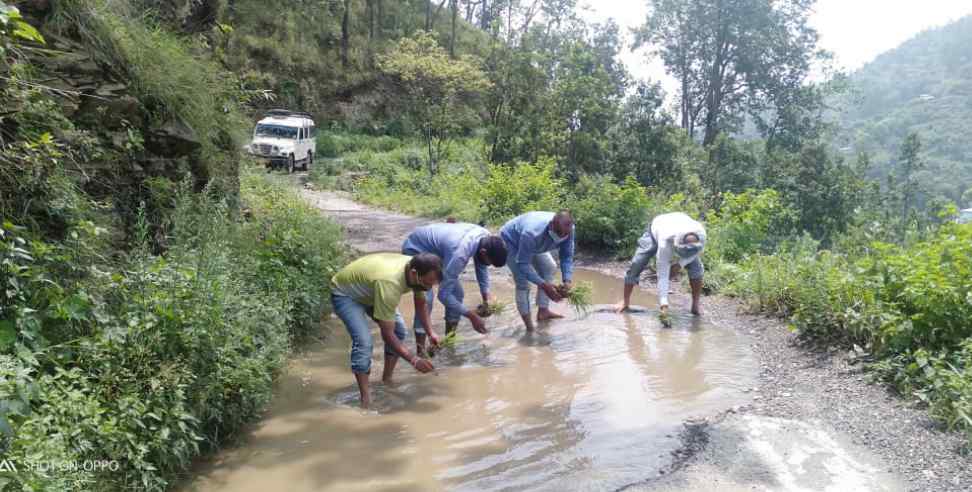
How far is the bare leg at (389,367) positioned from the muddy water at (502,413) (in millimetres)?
70

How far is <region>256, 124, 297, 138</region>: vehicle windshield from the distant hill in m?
25.8

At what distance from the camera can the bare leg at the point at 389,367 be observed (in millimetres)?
5367

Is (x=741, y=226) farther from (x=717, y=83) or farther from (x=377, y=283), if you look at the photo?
(x=717, y=83)

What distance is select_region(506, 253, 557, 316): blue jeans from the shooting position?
22.4 ft

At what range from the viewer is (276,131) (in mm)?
21875

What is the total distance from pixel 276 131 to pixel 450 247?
59.4 ft

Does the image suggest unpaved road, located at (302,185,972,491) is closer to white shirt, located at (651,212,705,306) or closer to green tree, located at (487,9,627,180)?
white shirt, located at (651,212,705,306)

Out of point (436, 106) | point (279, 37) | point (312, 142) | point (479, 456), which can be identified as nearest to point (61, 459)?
point (479, 456)

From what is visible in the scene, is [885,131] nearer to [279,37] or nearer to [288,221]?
[279,37]

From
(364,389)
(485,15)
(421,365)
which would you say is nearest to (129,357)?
(364,389)

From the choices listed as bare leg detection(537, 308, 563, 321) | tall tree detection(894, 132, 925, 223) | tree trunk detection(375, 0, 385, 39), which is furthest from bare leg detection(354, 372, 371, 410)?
tall tree detection(894, 132, 925, 223)

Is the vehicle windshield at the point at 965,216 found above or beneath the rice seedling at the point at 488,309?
above

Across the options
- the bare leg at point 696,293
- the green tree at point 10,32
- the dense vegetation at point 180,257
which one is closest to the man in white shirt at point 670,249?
the bare leg at point 696,293

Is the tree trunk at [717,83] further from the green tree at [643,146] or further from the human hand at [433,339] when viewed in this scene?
the human hand at [433,339]
